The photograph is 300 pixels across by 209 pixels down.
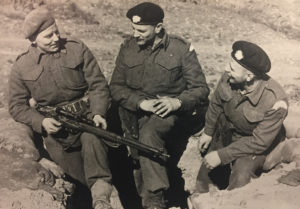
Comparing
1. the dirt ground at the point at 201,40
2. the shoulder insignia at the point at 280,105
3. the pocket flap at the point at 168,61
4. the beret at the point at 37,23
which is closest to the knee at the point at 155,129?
the pocket flap at the point at 168,61

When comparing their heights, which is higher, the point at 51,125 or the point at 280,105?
the point at 280,105

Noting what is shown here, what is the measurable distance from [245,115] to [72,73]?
184cm

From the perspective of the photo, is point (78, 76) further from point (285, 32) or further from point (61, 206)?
point (285, 32)

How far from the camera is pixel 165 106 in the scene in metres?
4.58

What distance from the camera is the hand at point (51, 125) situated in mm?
4348

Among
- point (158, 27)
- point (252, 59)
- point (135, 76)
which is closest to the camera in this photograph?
point (252, 59)

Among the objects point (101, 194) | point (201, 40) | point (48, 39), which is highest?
point (48, 39)

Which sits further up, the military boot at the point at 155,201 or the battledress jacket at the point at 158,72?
the battledress jacket at the point at 158,72

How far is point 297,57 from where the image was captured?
836 centimetres

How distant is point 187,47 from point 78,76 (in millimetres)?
1269

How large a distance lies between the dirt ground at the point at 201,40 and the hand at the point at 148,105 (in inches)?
41.0

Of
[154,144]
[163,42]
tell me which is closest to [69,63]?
[163,42]

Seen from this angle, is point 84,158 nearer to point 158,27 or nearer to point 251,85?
point 158,27

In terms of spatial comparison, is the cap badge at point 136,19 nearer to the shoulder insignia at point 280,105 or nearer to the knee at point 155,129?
the knee at point 155,129
